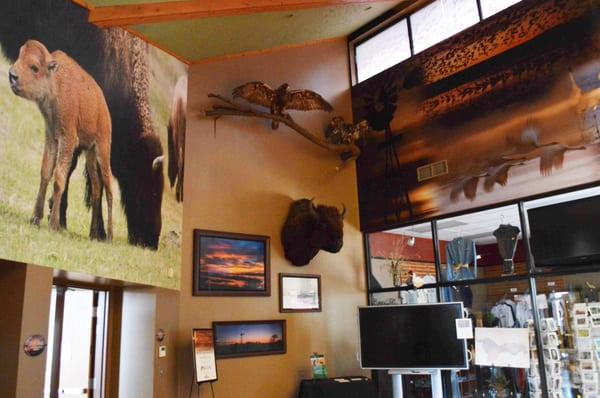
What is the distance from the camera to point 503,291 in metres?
5.92

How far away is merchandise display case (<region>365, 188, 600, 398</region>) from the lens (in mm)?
5262

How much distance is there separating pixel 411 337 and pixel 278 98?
11.4 ft

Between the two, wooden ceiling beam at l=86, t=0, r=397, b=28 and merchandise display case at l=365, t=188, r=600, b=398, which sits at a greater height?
wooden ceiling beam at l=86, t=0, r=397, b=28

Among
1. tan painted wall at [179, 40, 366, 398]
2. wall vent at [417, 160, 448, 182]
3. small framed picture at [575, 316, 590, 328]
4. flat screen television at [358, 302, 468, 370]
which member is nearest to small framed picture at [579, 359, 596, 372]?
small framed picture at [575, 316, 590, 328]

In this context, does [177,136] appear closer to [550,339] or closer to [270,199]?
[270,199]

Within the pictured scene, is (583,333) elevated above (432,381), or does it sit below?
above

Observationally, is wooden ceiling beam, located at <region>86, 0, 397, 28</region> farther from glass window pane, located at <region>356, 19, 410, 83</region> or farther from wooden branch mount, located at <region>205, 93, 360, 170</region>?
glass window pane, located at <region>356, 19, 410, 83</region>

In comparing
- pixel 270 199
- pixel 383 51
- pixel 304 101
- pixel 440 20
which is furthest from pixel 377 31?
pixel 270 199

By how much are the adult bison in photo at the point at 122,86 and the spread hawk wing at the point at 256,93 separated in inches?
53.2

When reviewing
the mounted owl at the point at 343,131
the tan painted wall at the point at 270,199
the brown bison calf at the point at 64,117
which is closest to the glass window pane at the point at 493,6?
the mounted owl at the point at 343,131

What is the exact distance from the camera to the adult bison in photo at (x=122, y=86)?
157 inches

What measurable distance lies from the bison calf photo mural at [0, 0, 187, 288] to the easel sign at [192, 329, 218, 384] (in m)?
0.63

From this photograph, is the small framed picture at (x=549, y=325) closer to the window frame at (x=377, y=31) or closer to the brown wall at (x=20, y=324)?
the window frame at (x=377, y=31)

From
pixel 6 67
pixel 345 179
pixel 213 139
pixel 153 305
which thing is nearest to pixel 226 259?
pixel 153 305
